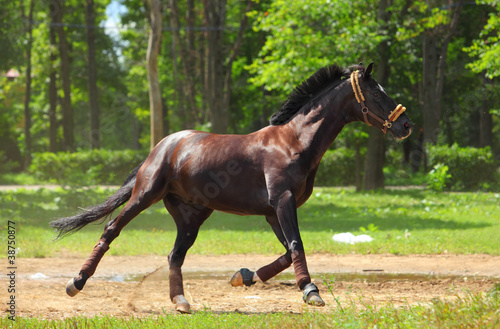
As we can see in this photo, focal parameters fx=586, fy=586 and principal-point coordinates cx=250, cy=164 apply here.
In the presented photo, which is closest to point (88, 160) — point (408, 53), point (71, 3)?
point (71, 3)

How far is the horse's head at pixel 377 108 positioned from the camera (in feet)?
19.1

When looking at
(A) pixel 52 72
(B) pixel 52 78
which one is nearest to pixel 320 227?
(A) pixel 52 72

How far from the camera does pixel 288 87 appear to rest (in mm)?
19156

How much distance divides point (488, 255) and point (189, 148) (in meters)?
6.03

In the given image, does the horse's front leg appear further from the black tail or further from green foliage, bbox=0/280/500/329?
the black tail

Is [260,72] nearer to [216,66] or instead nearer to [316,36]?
[216,66]

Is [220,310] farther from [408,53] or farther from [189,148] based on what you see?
[408,53]

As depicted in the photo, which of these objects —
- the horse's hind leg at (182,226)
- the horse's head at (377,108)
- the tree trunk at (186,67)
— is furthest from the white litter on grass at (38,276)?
the tree trunk at (186,67)

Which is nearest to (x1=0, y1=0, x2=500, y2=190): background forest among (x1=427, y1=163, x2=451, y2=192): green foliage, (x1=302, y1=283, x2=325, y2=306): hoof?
(x1=427, y1=163, x2=451, y2=192): green foliage

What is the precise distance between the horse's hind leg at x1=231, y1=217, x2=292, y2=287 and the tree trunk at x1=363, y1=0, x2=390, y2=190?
14.3 meters

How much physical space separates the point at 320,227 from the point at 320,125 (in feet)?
26.0

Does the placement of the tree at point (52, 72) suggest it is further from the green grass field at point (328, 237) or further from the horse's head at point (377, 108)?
the horse's head at point (377, 108)

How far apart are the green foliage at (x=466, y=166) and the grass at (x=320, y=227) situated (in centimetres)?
279

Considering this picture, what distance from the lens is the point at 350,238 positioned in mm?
11609
